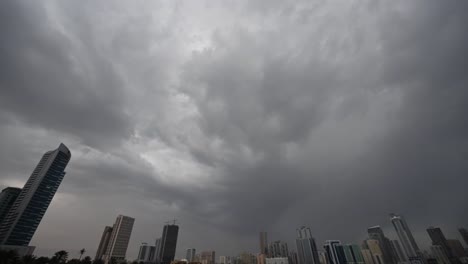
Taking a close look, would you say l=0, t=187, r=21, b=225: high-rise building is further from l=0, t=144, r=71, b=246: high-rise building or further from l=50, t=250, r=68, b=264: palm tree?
l=50, t=250, r=68, b=264: palm tree

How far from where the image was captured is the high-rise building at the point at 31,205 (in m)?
164

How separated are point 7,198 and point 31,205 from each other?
3952 centimetres

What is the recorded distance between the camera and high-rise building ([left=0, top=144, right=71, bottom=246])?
539ft

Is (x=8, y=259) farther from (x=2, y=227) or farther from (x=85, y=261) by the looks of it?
(x=2, y=227)

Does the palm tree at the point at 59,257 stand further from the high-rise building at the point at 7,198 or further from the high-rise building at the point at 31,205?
the high-rise building at the point at 7,198

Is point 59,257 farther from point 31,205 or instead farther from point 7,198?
point 7,198

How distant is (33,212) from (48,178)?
98.7 ft

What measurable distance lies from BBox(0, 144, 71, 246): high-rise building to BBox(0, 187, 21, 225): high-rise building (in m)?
12.9

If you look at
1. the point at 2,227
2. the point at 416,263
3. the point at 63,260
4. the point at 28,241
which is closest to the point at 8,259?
the point at 63,260

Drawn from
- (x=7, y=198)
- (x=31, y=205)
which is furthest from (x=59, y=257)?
(x=7, y=198)

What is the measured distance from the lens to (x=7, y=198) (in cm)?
19188

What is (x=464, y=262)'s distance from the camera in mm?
199000

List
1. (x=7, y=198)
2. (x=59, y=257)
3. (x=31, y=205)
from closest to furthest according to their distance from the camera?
(x=59, y=257), (x=31, y=205), (x=7, y=198)

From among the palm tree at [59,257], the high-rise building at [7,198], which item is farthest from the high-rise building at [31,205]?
the palm tree at [59,257]
